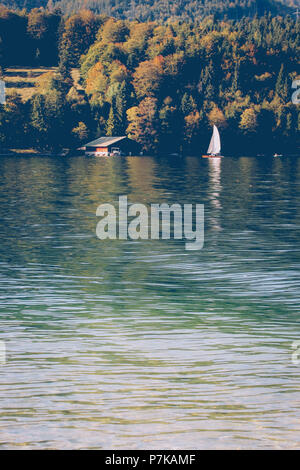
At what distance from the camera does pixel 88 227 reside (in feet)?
194

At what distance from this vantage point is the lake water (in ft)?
58.0

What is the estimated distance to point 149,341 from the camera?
25.0 meters

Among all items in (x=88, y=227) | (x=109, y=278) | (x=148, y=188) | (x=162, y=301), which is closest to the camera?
(x=162, y=301)

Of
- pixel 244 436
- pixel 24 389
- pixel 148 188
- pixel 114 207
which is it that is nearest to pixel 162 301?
pixel 24 389

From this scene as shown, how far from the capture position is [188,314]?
95.9 feet

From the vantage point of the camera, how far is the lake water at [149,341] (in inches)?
696

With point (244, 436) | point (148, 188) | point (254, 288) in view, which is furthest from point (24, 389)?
point (148, 188)

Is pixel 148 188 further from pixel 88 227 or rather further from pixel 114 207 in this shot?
pixel 88 227
